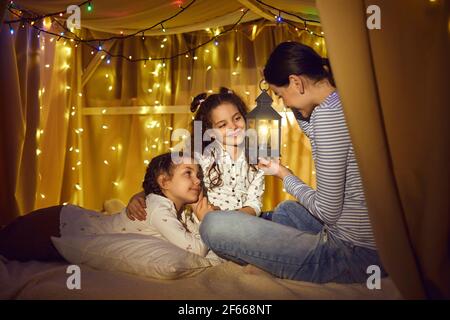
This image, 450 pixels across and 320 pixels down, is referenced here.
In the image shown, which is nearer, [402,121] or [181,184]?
[402,121]

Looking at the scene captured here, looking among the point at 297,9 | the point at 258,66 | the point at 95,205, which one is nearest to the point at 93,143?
the point at 95,205

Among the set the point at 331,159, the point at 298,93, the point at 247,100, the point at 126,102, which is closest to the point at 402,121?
the point at 331,159

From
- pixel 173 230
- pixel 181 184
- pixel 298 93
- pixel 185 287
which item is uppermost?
pixel 298 93

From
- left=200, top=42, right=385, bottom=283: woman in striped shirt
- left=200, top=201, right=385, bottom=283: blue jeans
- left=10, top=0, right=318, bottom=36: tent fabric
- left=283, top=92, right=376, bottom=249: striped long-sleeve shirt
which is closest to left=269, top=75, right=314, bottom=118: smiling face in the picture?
left=200, top=42, right=385, bottom=283: woman in striped shirt

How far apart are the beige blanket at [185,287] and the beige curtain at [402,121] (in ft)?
0.47

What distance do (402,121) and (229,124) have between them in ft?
3.51

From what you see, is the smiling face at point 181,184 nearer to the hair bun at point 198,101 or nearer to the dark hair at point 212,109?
the dark hair at point 212,109

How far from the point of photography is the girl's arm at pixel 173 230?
1.53 meters

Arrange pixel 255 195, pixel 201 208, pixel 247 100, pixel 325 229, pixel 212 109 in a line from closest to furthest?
pixel 325 229 < pixel 201 208 < pixel 255 195 < pixel 212 109 < pixel 247 100

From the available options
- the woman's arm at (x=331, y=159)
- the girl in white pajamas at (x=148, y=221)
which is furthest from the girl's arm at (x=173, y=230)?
the woman's arm at (x=331, y=159)

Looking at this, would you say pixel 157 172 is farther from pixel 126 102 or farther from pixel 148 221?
pixel 126 102

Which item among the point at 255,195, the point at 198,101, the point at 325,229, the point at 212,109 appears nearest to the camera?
the point at 325,229

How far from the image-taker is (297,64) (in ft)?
4.79

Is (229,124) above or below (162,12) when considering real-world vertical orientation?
below
